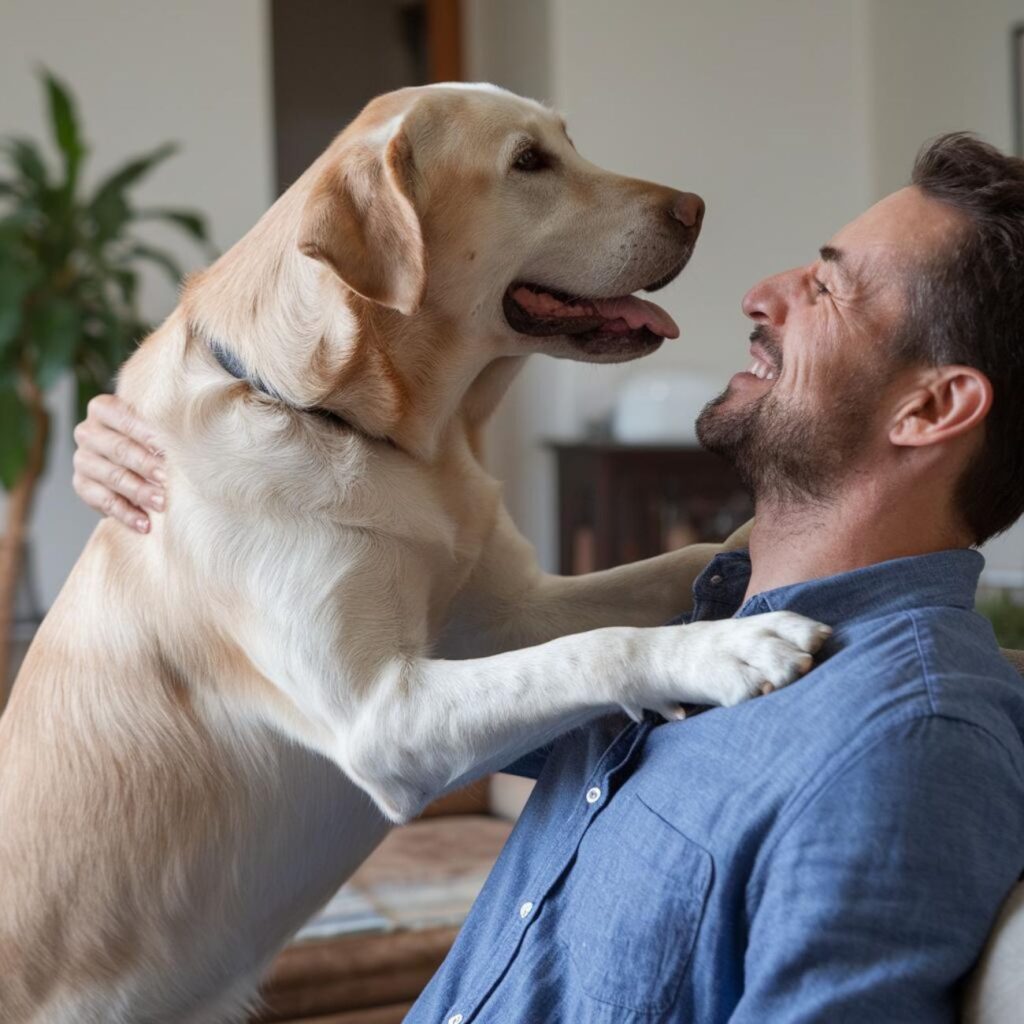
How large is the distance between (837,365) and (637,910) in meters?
0.54

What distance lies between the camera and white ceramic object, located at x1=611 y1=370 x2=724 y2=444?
15.9ft

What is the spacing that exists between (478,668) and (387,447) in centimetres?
28

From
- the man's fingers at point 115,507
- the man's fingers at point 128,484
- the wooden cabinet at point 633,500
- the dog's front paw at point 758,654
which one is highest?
the man's fingers at point 128,484

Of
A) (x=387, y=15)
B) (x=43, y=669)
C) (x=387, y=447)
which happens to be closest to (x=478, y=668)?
(x=387, y=447)

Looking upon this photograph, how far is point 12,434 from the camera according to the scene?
346 cm

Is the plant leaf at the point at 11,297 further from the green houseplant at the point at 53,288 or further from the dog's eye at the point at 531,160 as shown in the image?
the dog's eye at the point at 531,160

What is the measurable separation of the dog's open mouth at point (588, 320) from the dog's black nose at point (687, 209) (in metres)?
0.11

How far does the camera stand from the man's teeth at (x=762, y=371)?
1330mm

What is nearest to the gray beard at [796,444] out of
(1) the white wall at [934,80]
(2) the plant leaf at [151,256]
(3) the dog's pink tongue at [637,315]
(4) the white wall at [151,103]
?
(3) the dog's pink tongue at [637,315]

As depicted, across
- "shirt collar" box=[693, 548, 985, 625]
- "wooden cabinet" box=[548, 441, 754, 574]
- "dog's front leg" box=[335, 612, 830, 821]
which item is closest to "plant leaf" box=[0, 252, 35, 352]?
"wooden cabinet" box=[548, 441, 754, 574]

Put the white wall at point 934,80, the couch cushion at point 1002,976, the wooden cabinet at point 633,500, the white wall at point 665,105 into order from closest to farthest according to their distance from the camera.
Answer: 1. the couch cushion at point 1002,976
2. the white wall at point 665,105
3. the wooden cabinet at point 633,500
4. the white wall at point 934,80

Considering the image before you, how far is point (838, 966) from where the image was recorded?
0.92 m

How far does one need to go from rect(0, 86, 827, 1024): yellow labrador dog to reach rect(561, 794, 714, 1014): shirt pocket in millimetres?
129

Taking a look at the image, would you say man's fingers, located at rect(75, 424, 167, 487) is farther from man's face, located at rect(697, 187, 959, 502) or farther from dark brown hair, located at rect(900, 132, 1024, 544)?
→ dark brown hair, located at rect(900, 132, 1024, 544)
